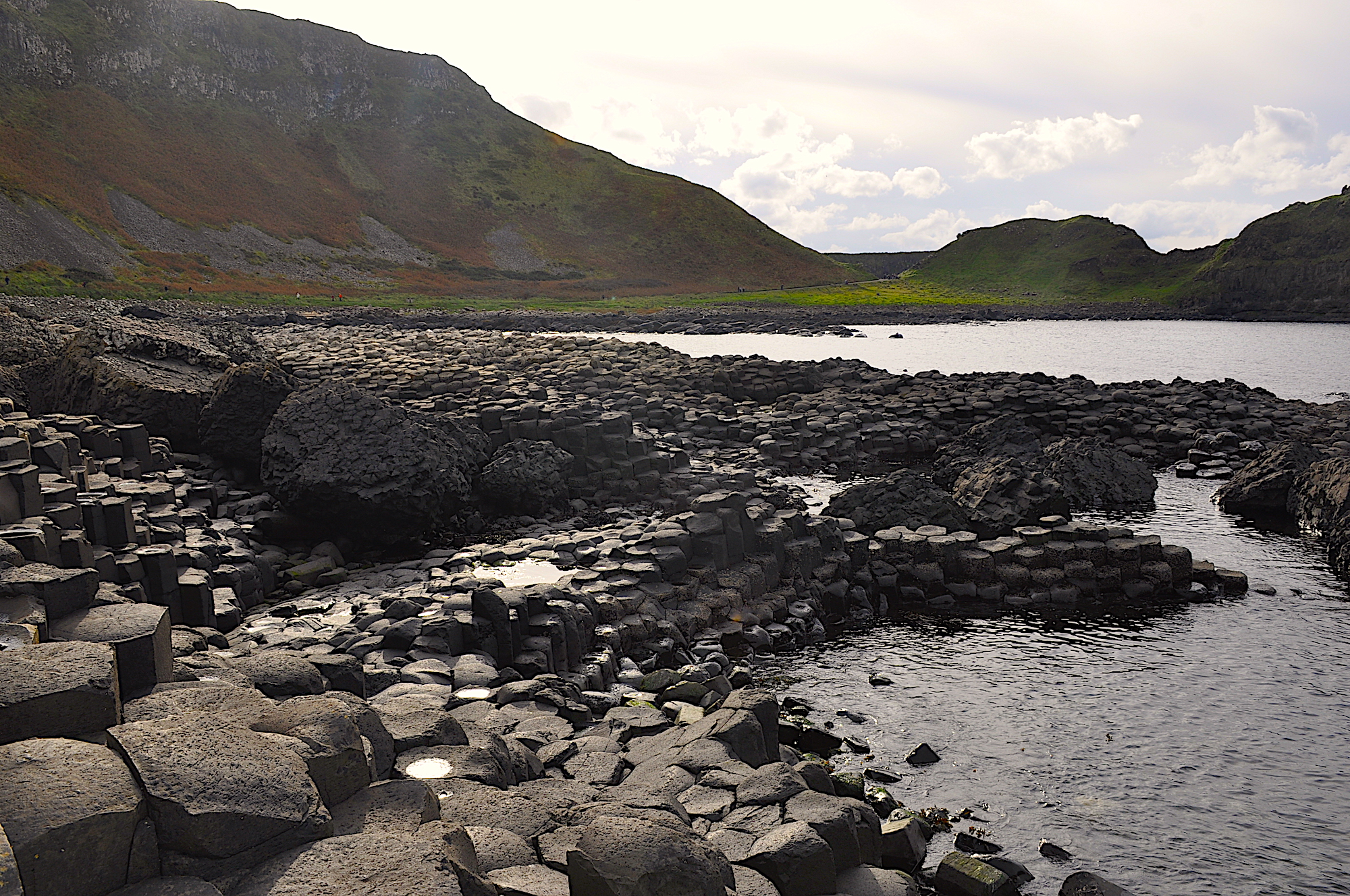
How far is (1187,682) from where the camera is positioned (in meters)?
9.71

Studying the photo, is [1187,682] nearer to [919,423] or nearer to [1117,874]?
[1117,874]

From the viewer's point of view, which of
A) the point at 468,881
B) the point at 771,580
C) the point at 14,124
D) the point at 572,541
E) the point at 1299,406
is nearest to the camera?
the point at 468,881


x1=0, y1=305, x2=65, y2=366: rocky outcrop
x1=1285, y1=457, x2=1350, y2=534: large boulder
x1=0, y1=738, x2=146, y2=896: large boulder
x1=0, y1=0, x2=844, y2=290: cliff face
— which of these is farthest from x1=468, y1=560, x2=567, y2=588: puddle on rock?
x1=0, y1=0, x2=844, y2=290: cliff face

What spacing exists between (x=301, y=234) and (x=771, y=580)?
100608 millimetres

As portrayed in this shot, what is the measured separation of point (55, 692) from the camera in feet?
12.4

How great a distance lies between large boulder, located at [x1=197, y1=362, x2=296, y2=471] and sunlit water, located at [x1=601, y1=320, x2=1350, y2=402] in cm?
2566

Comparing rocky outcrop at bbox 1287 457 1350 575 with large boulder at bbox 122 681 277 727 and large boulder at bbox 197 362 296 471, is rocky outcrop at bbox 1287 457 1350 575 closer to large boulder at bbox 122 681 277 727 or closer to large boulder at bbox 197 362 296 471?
large boulder at bbox 122 681 277 727

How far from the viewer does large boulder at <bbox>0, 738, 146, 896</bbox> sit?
10.0 ft

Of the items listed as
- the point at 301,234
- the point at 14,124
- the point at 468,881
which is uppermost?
the point at 14,124

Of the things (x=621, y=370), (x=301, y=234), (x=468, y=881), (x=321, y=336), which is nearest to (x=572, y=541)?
(x=468, y=881)

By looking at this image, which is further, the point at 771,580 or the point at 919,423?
the point at 919,423

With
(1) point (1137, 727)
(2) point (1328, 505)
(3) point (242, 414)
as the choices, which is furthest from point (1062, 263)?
(1) point (1137, 727)

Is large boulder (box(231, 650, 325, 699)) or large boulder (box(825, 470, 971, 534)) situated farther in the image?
large boulder (box(825, 470, 971, 534))

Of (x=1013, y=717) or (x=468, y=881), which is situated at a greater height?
(x=468, y=881)
